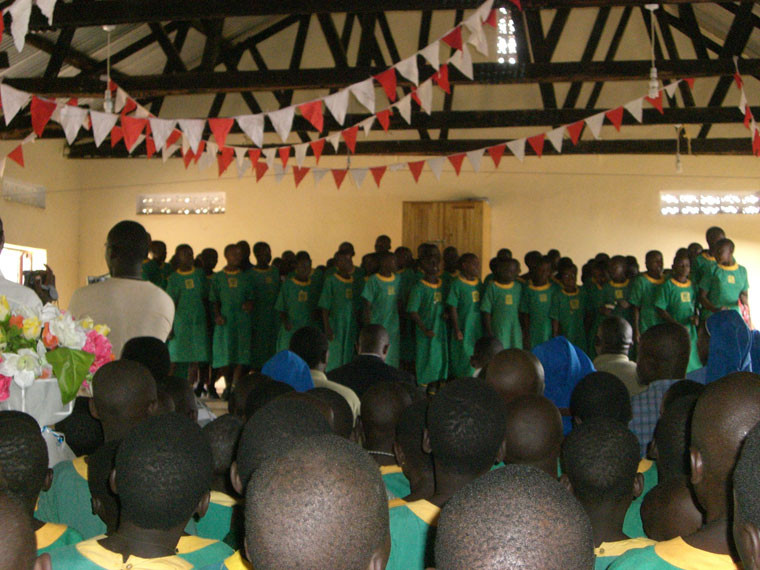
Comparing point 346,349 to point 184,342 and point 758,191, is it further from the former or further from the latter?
point 758,191

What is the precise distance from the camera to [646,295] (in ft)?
24.6

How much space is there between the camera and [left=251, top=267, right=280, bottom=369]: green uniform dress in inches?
321

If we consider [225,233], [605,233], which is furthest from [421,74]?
[225,233]

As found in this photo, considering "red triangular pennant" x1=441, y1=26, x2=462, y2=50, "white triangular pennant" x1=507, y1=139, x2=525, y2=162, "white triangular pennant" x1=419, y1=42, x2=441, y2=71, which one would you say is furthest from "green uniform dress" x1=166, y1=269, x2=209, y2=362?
"red triangular pennant" x1=441, y1=26, x2=462, y2=50

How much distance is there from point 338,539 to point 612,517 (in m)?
0.98

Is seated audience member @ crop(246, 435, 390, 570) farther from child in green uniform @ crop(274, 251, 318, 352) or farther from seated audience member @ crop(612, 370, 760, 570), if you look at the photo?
child in green uniform @ crop(274, 251, 318, 352)

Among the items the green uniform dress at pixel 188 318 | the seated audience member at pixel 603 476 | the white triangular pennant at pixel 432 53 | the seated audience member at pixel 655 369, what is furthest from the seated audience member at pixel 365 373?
the green uniform dress at pixel 188 318

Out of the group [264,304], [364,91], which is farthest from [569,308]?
[364,91]

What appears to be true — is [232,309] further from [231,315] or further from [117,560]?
[117,560]

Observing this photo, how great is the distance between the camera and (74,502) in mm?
2289

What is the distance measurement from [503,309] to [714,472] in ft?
19.4

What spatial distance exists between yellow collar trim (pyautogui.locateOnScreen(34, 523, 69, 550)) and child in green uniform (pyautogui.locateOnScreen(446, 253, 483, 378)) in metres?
5.82

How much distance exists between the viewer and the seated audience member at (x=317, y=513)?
112 cm

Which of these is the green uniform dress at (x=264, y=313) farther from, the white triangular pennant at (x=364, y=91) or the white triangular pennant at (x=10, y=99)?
the white triangular pennant at (x=10, y=99)
